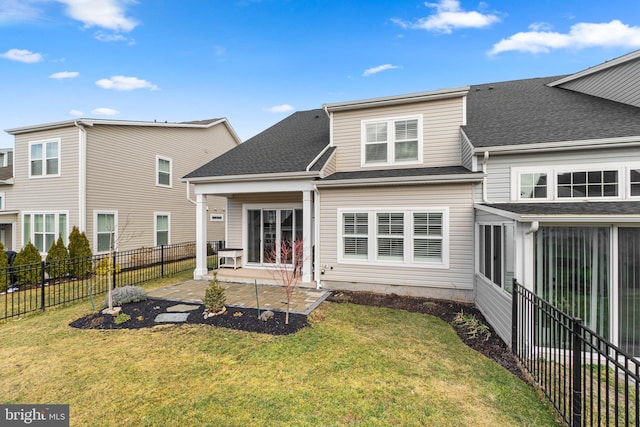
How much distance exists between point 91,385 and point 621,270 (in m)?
7.76

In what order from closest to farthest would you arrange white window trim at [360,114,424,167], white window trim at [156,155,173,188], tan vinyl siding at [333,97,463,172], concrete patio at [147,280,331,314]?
concrete patio at [147,280,331,314] < tan vinyl siding at [333,97,463,172] < white window trim at [360,114,424,167] < white window trim at [156,155,173,188]

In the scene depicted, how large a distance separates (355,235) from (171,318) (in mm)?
4961

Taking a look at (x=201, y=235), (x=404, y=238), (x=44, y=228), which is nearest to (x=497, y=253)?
(x=404, y=238)

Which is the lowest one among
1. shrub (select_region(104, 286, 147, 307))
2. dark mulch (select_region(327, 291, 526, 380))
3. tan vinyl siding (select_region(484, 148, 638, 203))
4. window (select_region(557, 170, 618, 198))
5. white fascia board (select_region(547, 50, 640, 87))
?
dark mulch (select_region(327, 291, 526, 380))

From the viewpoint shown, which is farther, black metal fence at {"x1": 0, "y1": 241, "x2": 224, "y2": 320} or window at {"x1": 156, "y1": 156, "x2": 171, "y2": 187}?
window at {"x1": 156, "y1": 156, "x2": 171, "y2": 187}

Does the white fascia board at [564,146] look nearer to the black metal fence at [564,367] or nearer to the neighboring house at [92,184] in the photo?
the black metal fence at [564,367]

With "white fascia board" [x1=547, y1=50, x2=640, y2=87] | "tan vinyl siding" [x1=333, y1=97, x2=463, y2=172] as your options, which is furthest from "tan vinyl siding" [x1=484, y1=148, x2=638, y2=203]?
"white fascia board" [x1=547, y1=50, x2=640, y2=87]

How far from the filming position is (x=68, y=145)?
1142cm

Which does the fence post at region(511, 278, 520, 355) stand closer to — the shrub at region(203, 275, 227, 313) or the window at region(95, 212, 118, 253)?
the shrub at region(203, 275, 227, 313)

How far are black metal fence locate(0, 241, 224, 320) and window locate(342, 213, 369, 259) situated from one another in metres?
5.87

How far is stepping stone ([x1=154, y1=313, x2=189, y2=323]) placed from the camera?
19.4 ft

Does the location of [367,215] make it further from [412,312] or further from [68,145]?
[68,145]

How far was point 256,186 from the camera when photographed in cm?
885

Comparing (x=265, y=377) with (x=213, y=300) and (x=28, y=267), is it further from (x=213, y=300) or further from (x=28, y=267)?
(x=28, y=267)
